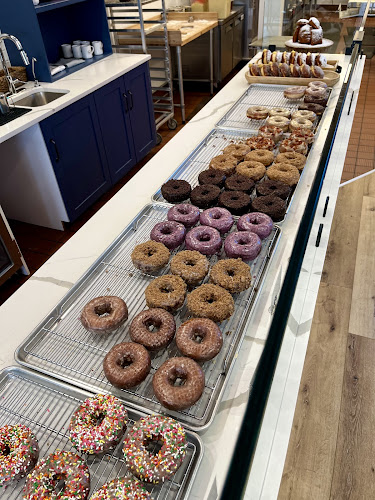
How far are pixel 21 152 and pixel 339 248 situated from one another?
2.73m

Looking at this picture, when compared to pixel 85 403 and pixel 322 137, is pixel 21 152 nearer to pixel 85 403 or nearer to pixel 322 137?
pixel 322 137

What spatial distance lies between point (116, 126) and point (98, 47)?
1.04 m

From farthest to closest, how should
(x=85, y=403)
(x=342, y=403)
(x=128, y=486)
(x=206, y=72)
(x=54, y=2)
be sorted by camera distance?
(x=206, y=72) → (x=54, y=2) → (x=342, y=403) → (x=85, y=403) → (x=128, y=486)

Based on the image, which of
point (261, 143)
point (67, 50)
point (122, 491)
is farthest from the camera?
point (67, 50)

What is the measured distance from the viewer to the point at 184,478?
91 centimetres

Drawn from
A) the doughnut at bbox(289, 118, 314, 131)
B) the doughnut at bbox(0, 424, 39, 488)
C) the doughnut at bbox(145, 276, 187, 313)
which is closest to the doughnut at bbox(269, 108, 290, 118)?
the doughnut at bbox(289, 118, 314, 131)

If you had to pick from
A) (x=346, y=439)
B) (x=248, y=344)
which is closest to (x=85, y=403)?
(x=248, y=344)

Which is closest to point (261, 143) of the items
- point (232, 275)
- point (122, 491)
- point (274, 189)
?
point (274, 189)

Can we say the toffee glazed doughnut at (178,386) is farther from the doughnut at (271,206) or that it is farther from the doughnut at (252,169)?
the doughnut at (252,169)

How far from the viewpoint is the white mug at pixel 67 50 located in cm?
401

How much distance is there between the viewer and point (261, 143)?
7.07ft

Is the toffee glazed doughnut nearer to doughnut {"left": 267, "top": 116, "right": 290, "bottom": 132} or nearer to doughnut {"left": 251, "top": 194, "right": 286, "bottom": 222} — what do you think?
doughnut {"left": 251, "top": 194, "right": 286, "bottom": 222}

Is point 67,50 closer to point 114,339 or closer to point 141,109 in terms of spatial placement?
point 141,109

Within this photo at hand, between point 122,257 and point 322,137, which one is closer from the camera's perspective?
point 122,257
